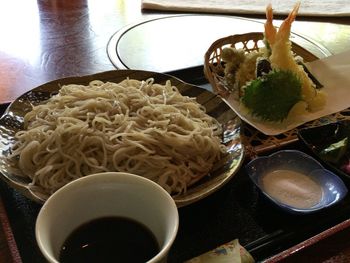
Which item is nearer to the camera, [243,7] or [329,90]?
[329,90]

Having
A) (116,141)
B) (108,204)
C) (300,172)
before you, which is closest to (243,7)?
(300,172)

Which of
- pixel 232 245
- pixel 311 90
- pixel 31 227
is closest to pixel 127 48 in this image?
pixel 311 90

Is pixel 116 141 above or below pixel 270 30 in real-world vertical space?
below

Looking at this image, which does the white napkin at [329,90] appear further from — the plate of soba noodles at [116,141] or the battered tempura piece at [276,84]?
the plate of soba noodles at [116,141]

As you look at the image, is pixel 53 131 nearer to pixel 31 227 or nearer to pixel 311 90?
pixel 31 227

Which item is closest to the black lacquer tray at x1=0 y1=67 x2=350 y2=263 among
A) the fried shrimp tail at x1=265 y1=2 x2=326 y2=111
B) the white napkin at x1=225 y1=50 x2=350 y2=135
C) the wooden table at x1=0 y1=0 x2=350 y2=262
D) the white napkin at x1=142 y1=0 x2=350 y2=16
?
the white napkin at x1=225 y1=50 x2=350 y2=135

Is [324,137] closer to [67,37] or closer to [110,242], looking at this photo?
[110,242]

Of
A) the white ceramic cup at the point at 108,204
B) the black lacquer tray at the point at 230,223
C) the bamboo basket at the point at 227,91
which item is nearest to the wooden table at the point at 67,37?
the bamboo basket at the point at 227,91
